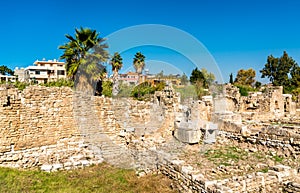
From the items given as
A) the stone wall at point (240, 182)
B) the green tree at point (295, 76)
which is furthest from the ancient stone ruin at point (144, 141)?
the green tree at point (295, 76)

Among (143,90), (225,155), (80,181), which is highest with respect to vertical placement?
(143,90)

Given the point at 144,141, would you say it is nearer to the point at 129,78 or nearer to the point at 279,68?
the point at 129,78

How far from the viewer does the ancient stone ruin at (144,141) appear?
665 cm

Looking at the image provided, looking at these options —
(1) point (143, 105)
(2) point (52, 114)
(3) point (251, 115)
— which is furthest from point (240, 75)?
(2) point (52, 114)

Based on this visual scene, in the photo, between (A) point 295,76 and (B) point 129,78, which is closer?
(B) point 129,78

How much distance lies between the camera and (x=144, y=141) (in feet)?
31.9

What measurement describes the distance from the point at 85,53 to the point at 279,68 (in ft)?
166

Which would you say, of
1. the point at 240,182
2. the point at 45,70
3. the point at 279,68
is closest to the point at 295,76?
the point at 279,68

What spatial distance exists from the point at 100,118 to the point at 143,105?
2.38 metres

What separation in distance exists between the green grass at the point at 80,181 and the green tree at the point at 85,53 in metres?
6.65

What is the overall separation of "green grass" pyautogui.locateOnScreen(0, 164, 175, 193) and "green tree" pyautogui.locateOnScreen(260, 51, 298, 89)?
50.8 metres

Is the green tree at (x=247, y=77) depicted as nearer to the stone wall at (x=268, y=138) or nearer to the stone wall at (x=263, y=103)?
the stone wall at (x=263, y=103)

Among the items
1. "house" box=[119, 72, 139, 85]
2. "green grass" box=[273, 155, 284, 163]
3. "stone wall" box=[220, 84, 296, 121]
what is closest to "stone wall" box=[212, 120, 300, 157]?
"green grass" box=[273, 155, 284, 163]

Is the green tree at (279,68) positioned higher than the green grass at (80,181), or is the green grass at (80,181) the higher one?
the green tree at (279,68)
